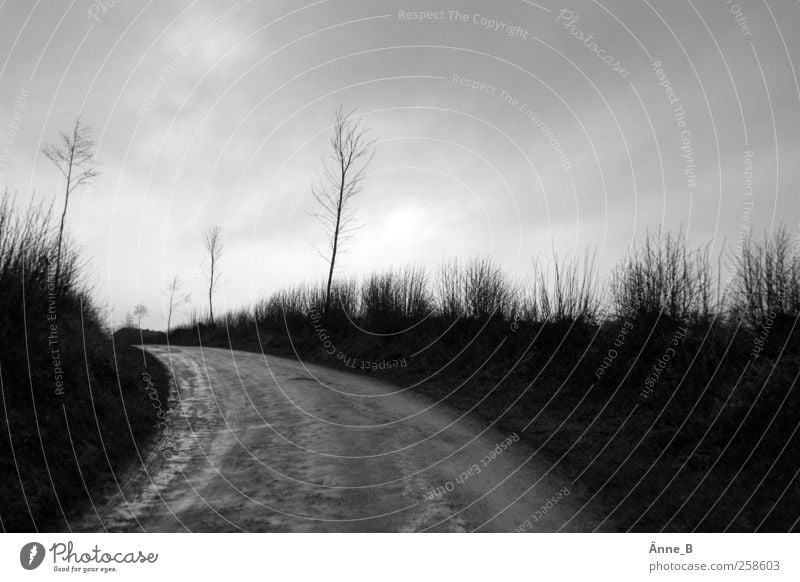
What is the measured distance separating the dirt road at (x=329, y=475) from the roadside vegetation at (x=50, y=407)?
37cm

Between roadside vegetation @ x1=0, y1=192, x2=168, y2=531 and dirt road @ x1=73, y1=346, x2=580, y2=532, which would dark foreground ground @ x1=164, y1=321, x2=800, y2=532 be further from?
roadside vegetation @ x1=0, y1=192, x2=168, y2=531

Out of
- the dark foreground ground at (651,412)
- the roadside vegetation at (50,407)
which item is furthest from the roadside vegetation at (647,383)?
the roadside vegetation at (50,407)

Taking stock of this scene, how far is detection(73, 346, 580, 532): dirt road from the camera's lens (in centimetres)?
416

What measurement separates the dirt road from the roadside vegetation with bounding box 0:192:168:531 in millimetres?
373

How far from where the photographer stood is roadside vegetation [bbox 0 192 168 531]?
4.32m

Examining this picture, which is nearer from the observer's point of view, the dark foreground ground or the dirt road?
the dirt road

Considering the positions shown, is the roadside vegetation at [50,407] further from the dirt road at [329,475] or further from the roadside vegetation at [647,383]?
the roadside vegetation at [647,383]

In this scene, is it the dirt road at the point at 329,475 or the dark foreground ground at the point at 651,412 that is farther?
the dark foreground ground at the point at 651,412

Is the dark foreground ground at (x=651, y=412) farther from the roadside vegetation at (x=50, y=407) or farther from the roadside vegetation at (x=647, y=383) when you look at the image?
the roadside vegetation at (x=50, y=407)

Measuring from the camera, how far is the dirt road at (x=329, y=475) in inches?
164

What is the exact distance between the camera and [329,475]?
5258 mm

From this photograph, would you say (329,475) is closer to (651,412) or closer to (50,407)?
(50,407)

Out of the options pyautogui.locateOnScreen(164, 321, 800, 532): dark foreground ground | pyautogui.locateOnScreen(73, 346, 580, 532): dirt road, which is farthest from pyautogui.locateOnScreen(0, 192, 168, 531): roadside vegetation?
pyautogui.locateOnScreen(164, 321, 800, 532): dark foreground ground

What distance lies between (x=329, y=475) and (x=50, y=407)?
3.49 m
